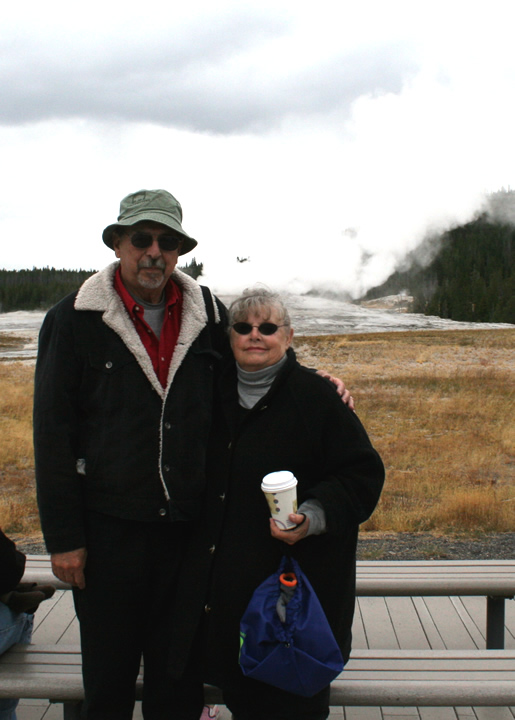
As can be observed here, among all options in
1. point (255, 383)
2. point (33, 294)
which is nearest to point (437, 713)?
point (255, 383)

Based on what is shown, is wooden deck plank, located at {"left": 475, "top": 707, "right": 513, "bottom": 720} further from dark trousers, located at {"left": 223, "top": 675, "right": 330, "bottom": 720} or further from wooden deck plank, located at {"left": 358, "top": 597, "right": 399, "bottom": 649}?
dark trousers, located at {"left": 223, "top": 675, "right": 330, "bottom": 720}

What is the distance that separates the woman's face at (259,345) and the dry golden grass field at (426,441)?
12.6 ft

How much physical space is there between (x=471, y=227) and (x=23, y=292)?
2566 inches

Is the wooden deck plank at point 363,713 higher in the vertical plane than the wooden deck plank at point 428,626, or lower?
lower

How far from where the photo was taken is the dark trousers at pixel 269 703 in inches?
74.7

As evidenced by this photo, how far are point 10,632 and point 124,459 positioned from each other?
0.85m

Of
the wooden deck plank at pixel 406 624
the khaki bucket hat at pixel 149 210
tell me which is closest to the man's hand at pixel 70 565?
the khaki bucket hat at pixel 149 210

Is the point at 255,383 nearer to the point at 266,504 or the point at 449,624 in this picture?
the point at 266,504

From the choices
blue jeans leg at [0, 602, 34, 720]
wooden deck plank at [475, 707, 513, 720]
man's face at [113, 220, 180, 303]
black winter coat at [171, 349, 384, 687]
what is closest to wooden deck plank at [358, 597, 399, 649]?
wooden deck plank at [475, 707, 513, 720]

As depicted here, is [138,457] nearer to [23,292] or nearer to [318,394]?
[318,394]

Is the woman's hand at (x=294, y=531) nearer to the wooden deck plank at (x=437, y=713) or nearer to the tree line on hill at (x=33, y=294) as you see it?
the wooden deck plank at (x=437, y=713)

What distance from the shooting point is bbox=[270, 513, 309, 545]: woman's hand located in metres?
1.81

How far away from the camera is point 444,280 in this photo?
283 ft

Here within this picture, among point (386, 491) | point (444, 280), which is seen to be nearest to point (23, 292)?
point (444, 280)
